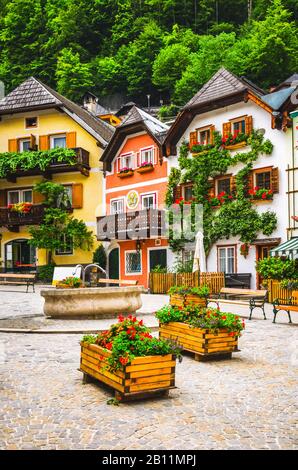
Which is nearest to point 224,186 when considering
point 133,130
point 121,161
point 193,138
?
point 193,138

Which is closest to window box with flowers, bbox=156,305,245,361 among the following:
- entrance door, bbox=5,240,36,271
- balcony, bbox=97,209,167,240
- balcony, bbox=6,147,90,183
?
balcony, bbox=97,209,167,240

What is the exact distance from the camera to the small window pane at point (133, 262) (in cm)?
2877

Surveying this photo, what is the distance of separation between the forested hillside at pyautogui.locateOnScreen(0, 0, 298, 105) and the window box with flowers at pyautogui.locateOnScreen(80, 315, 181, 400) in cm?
3962

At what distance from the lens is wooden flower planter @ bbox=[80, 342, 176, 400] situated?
6.09m

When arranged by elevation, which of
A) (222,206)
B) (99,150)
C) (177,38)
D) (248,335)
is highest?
(177,38)

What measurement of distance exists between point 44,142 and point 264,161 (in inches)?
605

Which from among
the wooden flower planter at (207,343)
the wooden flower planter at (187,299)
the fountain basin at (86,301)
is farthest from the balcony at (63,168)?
the wooden flower planter at (207,343)

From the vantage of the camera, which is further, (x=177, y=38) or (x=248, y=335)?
→ (x=177, y=38)

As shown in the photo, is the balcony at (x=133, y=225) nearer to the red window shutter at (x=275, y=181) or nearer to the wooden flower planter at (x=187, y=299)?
the red window shutter at (x=275, y=181)

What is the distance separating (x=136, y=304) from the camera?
13742mm

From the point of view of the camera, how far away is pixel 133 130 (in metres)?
29.9

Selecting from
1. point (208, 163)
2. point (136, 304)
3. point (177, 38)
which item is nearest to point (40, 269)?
point (208, 163)

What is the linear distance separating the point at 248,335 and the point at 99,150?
22.5 metres

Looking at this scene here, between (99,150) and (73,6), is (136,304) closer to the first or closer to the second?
(99,150)
